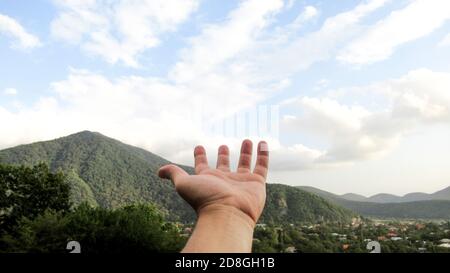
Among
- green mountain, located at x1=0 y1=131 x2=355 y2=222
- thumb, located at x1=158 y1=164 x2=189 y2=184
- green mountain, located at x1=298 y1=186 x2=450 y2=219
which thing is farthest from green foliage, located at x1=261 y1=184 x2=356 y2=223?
→ thumb, located at x1=158 y1=164 x2=189 y2=184

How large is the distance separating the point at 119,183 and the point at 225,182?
6214 inches

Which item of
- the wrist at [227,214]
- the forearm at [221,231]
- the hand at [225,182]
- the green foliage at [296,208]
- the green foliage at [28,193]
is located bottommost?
the forearm at [221,231]

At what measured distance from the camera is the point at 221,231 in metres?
2.95

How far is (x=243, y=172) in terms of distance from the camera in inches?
152

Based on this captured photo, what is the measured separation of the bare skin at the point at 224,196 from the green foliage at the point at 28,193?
1190 inches

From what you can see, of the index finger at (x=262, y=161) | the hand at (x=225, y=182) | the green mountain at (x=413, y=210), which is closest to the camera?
the hand at (x=225, y=182)

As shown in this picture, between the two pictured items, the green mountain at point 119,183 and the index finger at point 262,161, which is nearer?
the index finger at point 262,161

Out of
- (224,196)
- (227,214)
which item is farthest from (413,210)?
(227,214)

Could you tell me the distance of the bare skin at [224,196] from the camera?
2.91 metres

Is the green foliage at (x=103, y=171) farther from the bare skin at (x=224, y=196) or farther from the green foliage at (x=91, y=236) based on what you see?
the bare skin at (x=224, y=196)

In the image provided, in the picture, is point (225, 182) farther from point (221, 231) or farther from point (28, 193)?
point (28, 193)

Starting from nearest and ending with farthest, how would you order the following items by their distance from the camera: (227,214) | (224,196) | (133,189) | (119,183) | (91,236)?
(227,214) < (224,196) < (91,236) < (133,189) < (119,183)

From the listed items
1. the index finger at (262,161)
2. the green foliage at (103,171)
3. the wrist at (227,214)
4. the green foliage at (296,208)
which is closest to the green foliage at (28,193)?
the index finger at (262,161)
